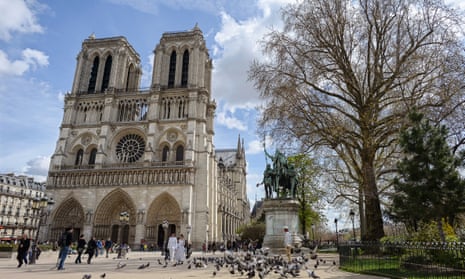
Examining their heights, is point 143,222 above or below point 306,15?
below

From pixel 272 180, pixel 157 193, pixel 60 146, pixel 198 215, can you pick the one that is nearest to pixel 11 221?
pixel 60 146

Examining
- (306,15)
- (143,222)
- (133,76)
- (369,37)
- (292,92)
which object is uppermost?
(133,76)

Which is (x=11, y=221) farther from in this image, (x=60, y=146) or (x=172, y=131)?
(x=172, y=131)

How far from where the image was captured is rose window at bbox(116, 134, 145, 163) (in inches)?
1591

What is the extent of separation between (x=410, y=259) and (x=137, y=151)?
35.9 m

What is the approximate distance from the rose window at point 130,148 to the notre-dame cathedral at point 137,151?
13 centimetres

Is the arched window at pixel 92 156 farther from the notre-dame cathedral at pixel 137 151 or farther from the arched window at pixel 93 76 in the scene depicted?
the arched window at pixel 93 76

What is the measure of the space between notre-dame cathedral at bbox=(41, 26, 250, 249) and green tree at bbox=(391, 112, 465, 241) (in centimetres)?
2685

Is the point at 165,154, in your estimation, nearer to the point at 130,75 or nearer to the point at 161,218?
the point at 161,218

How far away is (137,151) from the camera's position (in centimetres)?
4041

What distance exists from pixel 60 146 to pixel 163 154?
13.1 meters

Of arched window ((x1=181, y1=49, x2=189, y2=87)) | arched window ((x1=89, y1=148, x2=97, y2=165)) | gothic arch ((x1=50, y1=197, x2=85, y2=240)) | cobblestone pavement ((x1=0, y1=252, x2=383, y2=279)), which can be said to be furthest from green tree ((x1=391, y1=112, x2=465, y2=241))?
arched window ((x1=89, y1=148, x2=97, y2=165))

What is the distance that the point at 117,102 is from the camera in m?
42.4

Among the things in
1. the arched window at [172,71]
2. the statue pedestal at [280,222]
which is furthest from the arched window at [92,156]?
the statue pedestal at [280,222]
